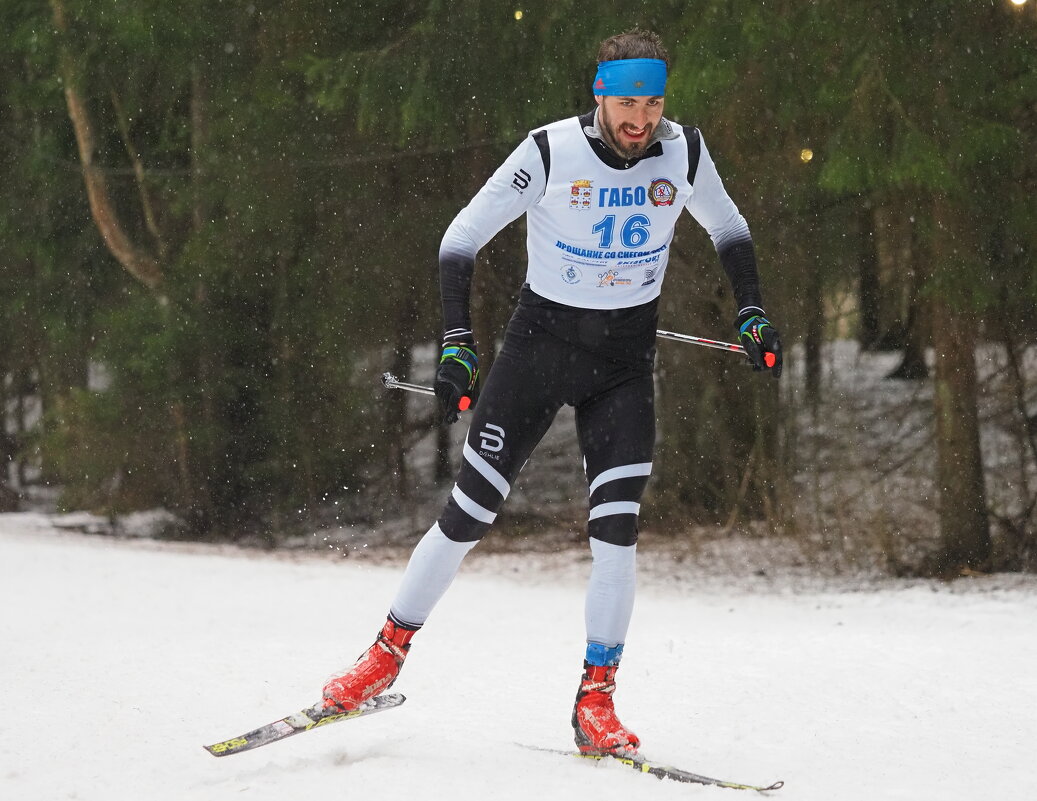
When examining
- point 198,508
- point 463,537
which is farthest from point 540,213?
point 198,508

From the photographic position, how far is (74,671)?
5211 mm

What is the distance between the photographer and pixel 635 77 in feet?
11.6

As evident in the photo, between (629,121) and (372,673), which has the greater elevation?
(629,121)

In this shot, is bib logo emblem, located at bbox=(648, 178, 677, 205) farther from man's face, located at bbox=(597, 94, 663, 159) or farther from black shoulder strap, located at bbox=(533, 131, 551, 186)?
black shoulder strap, located at bbox=(533, 131, 551, 186)

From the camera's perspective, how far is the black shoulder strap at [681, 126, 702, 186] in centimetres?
379

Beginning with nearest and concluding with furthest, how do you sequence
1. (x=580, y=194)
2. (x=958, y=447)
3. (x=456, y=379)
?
1. (x=456, y=379)
2. (x=580, y=194)
3. (x=958, y=447)

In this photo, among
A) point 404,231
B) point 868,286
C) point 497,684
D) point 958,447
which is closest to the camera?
point 497,684

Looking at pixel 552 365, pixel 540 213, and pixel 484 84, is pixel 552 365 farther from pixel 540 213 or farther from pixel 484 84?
pixel 484 84

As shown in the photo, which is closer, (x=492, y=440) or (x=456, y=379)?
(x=456, y=379)

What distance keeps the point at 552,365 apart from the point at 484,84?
15.6 ft

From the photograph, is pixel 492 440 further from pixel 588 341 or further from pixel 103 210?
pixel 103 210

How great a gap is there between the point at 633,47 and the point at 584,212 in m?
0.51

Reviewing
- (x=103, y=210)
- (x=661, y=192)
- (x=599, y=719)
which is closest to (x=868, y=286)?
(x=661, y=192)

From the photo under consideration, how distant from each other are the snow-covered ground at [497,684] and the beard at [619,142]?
72.4 inches
